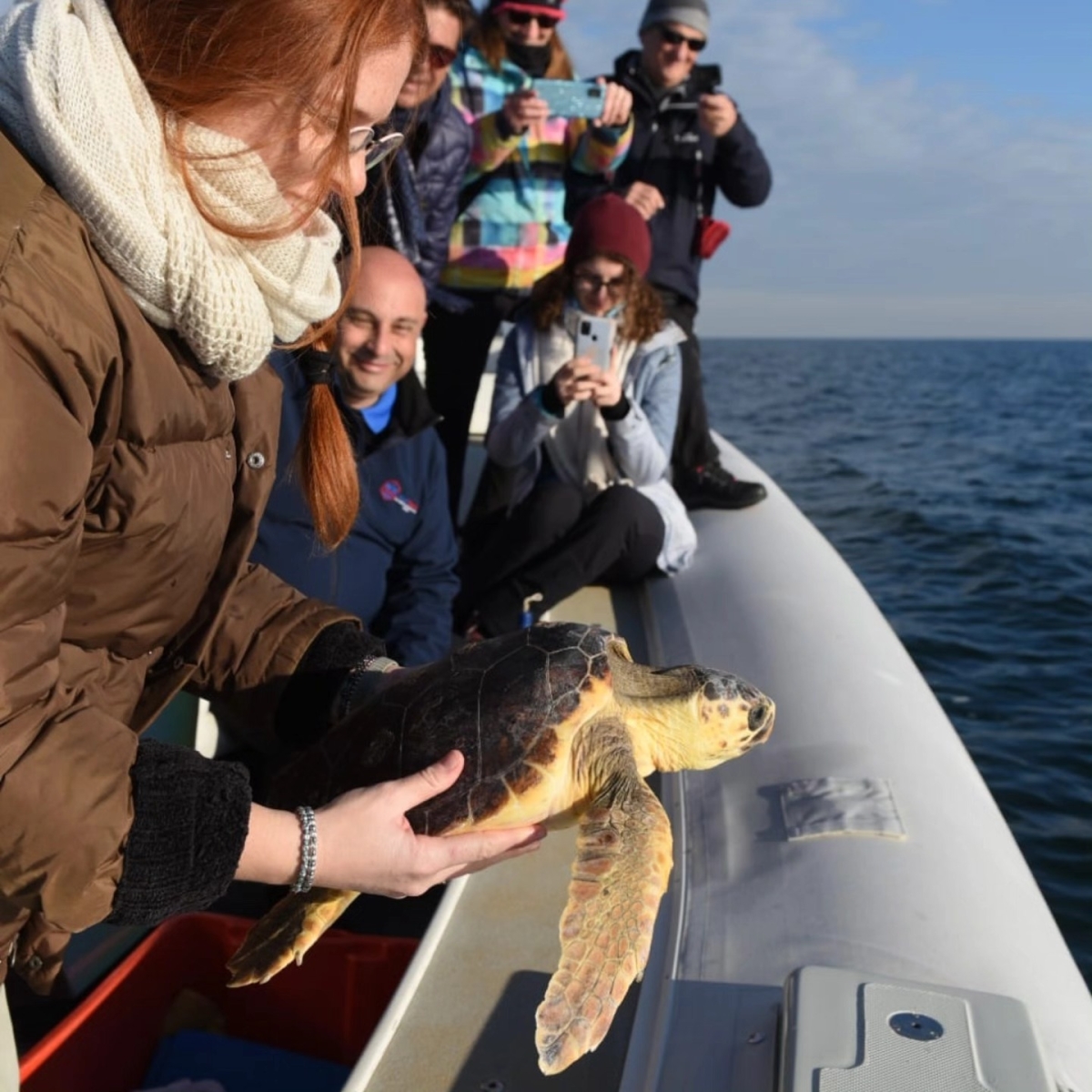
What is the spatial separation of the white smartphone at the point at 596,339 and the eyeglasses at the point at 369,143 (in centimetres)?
184

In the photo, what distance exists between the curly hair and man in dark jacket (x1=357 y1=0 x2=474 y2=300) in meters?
0.36

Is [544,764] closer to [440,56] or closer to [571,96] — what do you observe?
[440,56]

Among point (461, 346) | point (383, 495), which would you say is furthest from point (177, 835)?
point (461, 346)

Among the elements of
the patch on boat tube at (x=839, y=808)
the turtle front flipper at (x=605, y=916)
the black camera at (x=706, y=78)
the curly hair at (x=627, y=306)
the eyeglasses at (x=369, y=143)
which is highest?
the black camera at (x=706, y=78)

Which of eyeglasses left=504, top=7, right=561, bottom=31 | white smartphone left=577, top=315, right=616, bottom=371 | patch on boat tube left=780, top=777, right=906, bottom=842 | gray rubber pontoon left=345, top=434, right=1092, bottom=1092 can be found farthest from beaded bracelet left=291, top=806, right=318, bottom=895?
eyeglasses left=504, top=7, right=561, bottom=31

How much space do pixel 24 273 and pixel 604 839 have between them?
1031 millimetres

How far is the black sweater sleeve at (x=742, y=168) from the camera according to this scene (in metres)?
3.87

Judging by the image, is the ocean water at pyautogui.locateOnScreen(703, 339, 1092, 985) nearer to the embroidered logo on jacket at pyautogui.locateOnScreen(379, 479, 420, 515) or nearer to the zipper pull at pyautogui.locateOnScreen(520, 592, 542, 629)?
the zipper pull at pyautogui.locateOnScreen(520, 592, 542, 629)

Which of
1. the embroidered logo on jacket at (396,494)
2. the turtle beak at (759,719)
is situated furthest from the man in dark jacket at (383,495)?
the turtle beak at (759,719)

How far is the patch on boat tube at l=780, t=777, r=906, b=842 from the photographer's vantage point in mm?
1791

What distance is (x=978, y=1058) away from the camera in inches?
45.1

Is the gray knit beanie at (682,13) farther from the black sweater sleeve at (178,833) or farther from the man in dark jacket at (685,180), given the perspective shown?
the black sweater sleeve at (178,833)

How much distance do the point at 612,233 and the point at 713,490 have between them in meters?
1.14

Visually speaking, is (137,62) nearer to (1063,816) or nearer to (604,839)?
(604,839)
